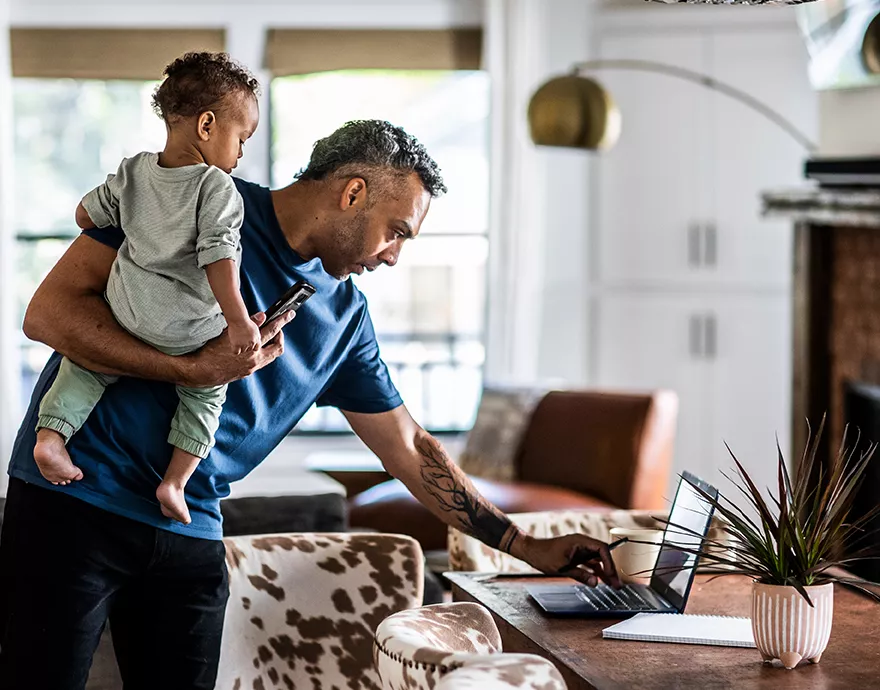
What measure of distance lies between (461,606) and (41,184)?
472 centimetres

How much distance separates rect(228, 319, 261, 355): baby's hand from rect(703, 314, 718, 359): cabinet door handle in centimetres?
438

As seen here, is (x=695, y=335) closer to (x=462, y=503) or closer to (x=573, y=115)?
(x=573, y=115)

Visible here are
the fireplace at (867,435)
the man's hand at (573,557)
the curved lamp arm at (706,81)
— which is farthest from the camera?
the curved lamp arm at (706,81)

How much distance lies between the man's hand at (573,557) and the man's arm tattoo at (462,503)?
0.05 m

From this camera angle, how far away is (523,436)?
5000 mm

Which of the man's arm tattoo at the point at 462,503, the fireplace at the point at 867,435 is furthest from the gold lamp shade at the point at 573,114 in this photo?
the man's arm tattoo at the point at 462,503

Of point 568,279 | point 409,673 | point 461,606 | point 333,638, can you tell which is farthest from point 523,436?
point 409,673

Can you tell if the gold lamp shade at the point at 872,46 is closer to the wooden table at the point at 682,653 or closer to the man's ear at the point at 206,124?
the wooden table at the point at 682,653

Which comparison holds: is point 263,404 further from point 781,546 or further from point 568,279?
point 568,279

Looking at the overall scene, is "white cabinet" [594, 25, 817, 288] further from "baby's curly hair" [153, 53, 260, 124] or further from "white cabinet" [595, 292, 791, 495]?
"baby's curly hair" [153, 53, 260, 124]

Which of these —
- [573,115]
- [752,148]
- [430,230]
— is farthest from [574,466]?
[752,148]

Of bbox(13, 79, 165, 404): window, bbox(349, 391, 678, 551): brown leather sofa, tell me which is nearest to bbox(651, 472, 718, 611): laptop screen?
bbox(349, 391, 678, 551): brown leather sofa

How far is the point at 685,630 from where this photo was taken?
5.93 ft

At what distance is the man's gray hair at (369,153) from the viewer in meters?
1.89
